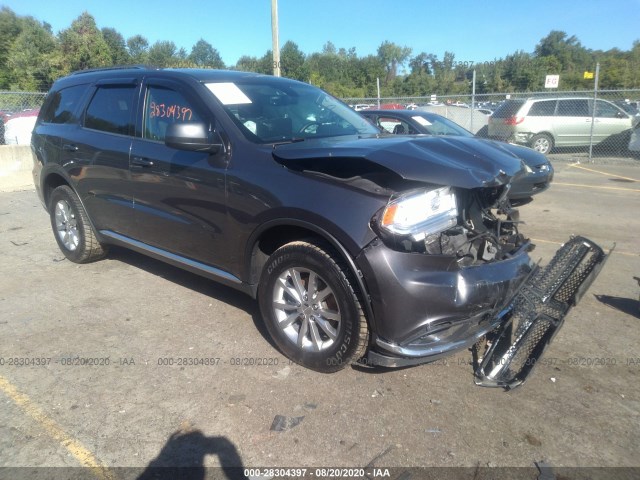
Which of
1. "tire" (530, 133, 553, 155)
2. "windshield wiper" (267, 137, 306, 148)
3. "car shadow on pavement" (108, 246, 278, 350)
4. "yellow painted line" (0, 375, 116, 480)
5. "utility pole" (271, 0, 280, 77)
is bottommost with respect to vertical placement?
"yellow painted line" (0, 375, 116, 480)

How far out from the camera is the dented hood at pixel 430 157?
2713 millimetres

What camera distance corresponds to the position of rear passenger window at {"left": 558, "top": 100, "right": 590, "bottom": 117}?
1498 cm

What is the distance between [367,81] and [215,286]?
57.5m

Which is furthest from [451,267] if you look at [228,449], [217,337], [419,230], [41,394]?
[41,394]

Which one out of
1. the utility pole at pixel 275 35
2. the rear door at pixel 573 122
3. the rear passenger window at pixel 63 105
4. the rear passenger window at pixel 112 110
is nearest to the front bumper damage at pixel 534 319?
the rear passenger window at pixel 112 110

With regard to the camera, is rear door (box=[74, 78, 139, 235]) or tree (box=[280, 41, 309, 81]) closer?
rear door (box=[74, 78, 139, 235])

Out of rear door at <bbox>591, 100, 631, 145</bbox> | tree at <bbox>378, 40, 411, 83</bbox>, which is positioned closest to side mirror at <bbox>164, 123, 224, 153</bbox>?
rear door at <bbox>591, 100, 631, 145</bbox>

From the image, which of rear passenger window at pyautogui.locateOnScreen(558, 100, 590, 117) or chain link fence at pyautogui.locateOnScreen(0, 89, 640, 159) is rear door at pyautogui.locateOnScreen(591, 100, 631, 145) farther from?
rear passenger window at pyautogui.locateOnScreen(558, 100, 590, 117)

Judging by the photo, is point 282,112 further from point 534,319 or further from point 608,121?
point 608,121

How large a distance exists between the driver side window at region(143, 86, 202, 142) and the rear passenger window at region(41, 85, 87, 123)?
1.29 metres

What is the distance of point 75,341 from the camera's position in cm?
374

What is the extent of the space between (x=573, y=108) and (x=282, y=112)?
1399cm

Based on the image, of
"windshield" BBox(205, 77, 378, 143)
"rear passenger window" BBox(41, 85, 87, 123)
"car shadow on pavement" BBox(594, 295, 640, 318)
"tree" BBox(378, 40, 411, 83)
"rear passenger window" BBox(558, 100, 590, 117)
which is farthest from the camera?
"tree" BBox(378, 40, 411, 83)

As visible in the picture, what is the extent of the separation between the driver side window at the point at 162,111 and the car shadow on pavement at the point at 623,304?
12.4ft
